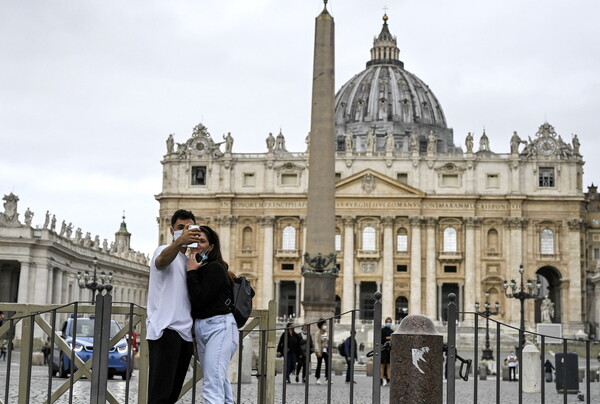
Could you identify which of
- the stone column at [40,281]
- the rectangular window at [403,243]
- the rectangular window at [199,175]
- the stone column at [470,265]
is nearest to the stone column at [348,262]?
the rectangular window at [403,243]

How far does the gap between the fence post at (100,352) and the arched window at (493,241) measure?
71.1 m

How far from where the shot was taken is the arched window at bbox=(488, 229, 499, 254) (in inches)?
3054

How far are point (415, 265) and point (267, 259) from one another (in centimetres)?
1219

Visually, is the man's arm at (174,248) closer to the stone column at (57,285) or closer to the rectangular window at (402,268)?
the stone column at (57,285)

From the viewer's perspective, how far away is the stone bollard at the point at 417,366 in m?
9.01

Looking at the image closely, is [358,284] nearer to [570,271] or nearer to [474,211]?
[474,211]

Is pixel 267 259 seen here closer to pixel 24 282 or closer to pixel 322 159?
pixel 24 282

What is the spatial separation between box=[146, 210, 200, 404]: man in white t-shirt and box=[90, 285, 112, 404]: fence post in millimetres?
914

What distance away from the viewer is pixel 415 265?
76688 mm

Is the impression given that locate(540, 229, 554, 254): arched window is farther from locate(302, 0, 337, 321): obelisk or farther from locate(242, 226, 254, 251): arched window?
locate(302, 0, 337, 321): obelisk

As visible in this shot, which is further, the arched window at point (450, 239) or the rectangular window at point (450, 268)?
the arched window at point (450, 239)

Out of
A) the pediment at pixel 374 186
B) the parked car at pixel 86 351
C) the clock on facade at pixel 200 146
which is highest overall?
the clock on facade at pixel 200 146

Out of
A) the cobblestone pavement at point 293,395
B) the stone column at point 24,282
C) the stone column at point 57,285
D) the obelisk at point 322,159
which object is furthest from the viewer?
the stone column at point 57,285

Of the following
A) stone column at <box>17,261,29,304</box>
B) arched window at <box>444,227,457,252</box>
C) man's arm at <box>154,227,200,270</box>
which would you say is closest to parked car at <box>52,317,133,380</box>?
man's arm at <box>154,227,200,270</box>
